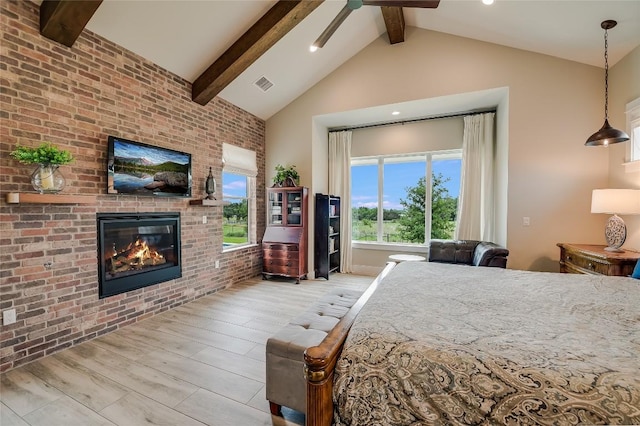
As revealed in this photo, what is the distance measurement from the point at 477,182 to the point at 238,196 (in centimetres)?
434

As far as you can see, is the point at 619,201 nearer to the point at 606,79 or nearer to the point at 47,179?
the point at 606,79

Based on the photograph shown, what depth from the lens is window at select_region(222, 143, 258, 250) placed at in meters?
4.70

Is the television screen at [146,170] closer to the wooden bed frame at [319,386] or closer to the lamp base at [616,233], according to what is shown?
the wooden bed frame at [319,386]

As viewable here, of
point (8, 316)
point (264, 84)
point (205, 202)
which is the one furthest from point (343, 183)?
point (8, 316)

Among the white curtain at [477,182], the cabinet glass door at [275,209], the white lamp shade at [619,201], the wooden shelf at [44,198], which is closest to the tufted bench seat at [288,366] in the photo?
the wooden shelf at [44,198]

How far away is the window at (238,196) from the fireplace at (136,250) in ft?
3.37

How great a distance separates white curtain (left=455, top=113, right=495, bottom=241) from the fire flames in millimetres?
4864

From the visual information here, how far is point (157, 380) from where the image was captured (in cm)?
212

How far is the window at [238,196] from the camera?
4.70m

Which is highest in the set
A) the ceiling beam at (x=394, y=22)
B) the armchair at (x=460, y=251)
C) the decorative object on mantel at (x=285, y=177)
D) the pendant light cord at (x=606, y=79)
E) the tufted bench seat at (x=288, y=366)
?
the ceiling beam at (x=394, y=22)

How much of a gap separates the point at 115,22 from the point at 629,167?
19.3 ft

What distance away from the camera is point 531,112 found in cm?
380

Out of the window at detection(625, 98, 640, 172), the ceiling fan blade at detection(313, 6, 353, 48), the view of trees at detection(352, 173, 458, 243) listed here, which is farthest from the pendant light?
the ceiling fan blade at detection(313, 6, 353, 48)

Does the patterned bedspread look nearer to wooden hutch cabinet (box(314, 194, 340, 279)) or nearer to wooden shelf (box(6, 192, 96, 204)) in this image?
wooden shelf (box(6, 192, 96, 204))
